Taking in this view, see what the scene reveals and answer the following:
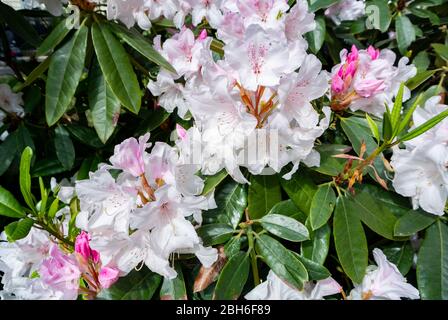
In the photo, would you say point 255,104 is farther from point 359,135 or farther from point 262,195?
point 359,135

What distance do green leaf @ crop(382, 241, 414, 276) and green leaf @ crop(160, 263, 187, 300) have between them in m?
0.43

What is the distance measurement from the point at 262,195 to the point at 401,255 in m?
0.31

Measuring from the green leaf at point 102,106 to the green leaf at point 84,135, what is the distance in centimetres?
13

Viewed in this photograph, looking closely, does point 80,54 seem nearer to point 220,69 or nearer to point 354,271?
point 220,69

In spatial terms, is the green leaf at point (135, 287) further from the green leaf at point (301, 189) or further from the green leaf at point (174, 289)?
the green leaf at point (301, 189)

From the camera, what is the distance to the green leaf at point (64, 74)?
106cm

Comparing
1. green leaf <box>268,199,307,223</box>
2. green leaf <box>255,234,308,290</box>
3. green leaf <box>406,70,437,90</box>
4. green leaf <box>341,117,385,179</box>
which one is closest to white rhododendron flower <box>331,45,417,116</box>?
green leaf <box>341,117,385,179</box>

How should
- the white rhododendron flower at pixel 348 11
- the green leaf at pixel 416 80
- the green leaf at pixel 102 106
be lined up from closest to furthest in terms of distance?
the green leaf at pixel 102 106
the green leaf at pixel 416 80
the white rhododendron flower at pixel 348 11

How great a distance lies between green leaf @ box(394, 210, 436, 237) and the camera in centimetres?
88

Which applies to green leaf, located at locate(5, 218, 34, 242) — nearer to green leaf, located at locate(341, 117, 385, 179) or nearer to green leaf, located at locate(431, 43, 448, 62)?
green leaf, located at locate(341, 117, 385, 179)

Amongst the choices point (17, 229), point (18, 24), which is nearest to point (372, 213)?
point (17, 229)

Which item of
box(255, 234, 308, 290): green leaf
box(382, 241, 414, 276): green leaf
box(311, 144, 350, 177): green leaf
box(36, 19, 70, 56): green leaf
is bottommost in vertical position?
box(382, 241, 414, 276): green leaf

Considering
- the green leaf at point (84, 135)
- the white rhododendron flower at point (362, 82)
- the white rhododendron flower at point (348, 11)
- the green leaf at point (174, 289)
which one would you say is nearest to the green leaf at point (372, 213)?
the white rhododendron flower at point (362, 82)
